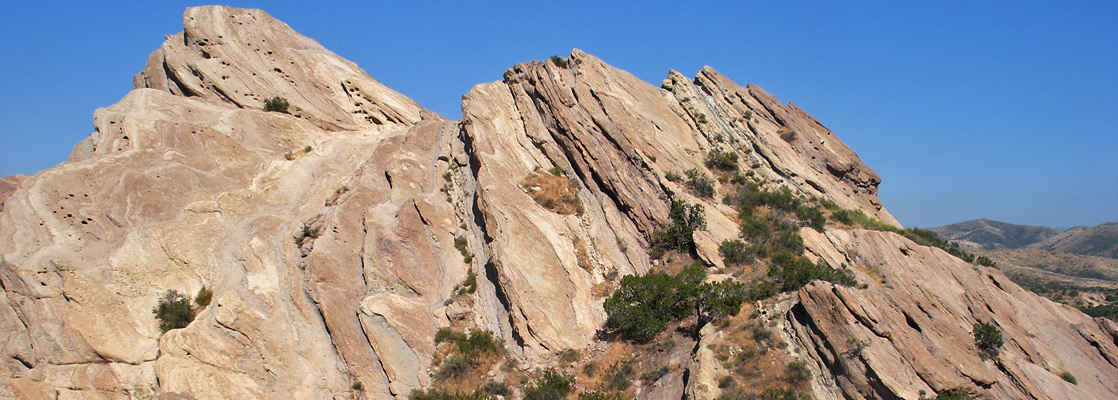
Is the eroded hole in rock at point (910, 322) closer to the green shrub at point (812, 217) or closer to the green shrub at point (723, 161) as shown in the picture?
the green shrub at point (812, 217)

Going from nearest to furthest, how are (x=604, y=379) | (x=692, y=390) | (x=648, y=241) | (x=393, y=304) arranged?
(x=692, y=390), (x=604, y=379), (x=393, y=304), (x=648, y=241)

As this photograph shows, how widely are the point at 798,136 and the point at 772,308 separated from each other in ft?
63.2

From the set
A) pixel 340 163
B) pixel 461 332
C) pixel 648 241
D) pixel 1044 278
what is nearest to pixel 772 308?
pixel 648 241

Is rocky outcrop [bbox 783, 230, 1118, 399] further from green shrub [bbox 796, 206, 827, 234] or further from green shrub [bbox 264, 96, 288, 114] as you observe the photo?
green shrub [bbox 264, 96, 288, 114]

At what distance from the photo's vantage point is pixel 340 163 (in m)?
32.2

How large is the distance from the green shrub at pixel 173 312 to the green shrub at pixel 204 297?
31 centimetres

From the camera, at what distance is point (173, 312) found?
21.8m

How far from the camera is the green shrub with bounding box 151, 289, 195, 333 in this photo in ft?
70.7

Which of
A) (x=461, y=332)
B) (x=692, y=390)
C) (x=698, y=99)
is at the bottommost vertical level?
(x=692, y=390)

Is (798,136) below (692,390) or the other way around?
the other way around

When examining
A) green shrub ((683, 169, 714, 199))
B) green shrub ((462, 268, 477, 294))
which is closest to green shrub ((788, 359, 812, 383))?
green shrub ((462, 268, 477, 294))

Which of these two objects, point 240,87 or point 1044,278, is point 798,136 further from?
point 1044,278

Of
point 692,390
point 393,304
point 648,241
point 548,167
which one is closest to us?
point 692,390

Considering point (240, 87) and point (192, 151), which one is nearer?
point (192, 151)
